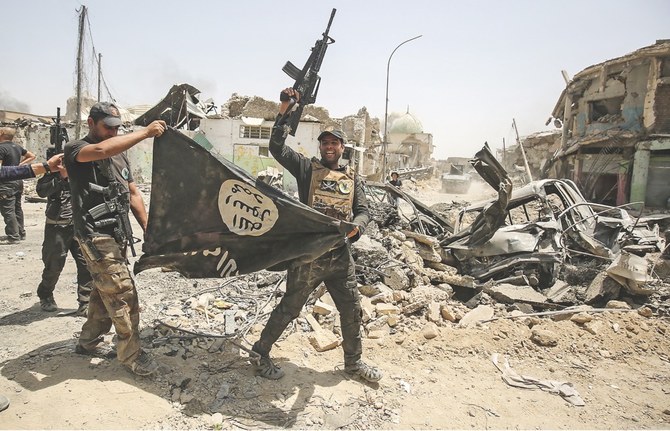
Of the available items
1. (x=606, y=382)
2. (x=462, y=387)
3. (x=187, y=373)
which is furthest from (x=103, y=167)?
(x=606, y=382)

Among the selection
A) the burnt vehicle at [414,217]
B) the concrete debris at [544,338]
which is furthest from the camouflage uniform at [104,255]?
the burnt vehicle at [414,217]

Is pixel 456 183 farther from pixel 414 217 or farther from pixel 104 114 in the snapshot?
pixel 104 114

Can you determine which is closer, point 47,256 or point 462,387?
point 462,387

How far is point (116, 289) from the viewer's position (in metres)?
2.58

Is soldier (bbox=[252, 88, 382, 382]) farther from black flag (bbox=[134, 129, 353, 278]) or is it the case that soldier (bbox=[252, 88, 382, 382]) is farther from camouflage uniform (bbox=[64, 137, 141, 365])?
camouflage uniform (bbox=[64, 137, 141, 365])

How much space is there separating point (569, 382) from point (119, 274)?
3.63 m

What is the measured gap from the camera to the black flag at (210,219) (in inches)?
109

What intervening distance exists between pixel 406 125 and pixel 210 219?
50.2 m

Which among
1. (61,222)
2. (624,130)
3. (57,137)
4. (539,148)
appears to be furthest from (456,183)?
(61,222)

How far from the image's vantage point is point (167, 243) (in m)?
2.82

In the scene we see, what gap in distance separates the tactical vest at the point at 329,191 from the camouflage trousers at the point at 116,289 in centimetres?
141

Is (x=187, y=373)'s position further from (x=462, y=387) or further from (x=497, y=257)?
(x=497, y=257)

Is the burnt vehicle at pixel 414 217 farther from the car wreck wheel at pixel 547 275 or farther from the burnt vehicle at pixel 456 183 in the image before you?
the burnt vehicle at pixel 456 183

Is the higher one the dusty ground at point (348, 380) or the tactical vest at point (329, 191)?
the tactical vest at point (329, 191)
